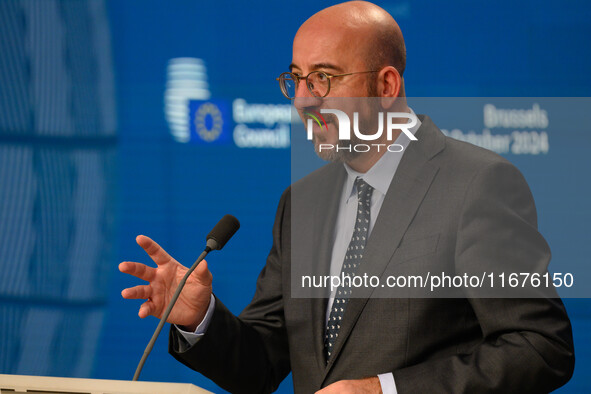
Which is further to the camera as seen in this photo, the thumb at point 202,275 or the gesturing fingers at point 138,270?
the thumb at point 202,275

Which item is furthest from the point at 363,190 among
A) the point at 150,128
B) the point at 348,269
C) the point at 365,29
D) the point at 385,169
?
the point at 150,128

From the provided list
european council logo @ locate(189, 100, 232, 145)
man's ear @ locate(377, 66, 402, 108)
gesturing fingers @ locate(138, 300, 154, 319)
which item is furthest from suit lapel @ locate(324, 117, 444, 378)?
european council logo @ locate(189, 100, 232, 145)

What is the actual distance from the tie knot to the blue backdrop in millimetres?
1109

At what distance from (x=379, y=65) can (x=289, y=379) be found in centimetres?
165

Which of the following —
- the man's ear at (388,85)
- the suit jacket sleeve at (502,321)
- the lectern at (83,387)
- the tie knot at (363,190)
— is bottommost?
the lectern at (83,387)

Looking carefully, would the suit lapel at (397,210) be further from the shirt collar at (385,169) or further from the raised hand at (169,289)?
the raised hand at (169,289)

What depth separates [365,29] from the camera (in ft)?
5.64

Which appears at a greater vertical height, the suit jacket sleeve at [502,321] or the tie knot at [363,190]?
the tie knot at [363,190]

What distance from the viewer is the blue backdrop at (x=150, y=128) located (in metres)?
2.69

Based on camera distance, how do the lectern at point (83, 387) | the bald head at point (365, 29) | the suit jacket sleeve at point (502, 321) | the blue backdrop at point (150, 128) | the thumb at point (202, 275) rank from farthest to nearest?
the blue backdrop at point (150, 128) < the bald head at point (365, 29) < the thumb at point (202, 275) < the suit jacket sleeve at point (502, 321) < the lectern at point (83, 387)

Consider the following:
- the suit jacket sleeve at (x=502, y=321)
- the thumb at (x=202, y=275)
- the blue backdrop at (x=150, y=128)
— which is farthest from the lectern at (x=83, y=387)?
the blue backdrop at (x=150, y=128)

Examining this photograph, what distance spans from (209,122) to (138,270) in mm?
1495

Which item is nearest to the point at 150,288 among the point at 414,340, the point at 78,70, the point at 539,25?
the point at 414,340

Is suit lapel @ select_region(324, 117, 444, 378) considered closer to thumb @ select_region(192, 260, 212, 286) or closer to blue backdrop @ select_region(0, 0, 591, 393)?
thumb @ select_region(192, 260, 212, 286)
